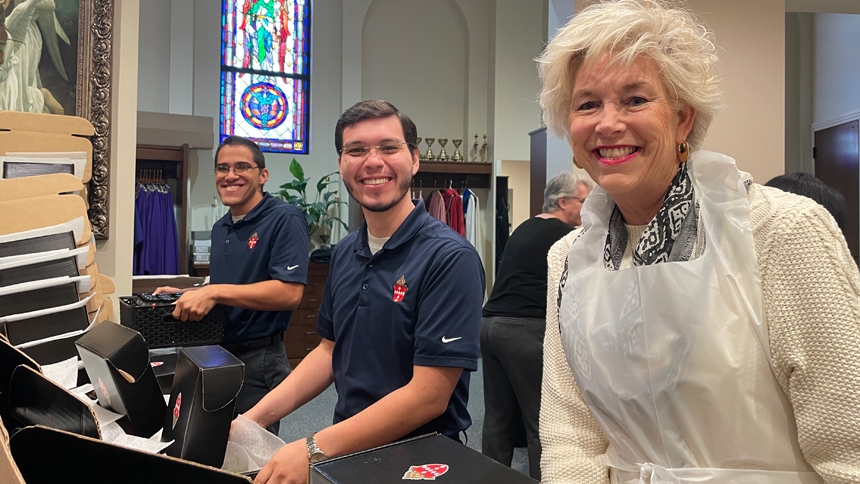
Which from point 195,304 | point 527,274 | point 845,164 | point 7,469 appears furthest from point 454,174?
point 7,469

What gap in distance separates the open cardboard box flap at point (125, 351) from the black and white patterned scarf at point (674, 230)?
0.99 meters

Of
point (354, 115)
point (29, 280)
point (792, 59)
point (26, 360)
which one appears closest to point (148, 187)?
point (29, 280)

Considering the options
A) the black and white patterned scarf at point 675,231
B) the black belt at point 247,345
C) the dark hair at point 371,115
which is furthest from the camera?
the black belt at point 247,345

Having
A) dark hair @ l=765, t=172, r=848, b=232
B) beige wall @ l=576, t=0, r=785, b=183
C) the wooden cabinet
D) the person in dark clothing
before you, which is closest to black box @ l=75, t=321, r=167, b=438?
the person in dark clothing

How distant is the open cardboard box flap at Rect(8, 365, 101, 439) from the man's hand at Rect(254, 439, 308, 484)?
366mm

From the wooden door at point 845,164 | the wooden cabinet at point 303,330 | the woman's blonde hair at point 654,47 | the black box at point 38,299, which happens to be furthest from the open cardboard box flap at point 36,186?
the wooden door at point 845,164

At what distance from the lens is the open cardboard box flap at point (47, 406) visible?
803 millimetres

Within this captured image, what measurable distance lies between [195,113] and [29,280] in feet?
18.9

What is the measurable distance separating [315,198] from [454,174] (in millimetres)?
1730

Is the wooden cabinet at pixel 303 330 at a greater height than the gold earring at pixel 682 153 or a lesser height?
lesser

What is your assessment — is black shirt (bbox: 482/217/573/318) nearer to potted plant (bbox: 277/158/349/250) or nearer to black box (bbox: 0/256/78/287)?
black box (bbox: 0/256/78/287)

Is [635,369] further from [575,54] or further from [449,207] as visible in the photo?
[449,207]

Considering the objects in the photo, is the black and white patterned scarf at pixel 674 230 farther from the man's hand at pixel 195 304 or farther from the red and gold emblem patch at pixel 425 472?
the man's hand at pixel 195 304

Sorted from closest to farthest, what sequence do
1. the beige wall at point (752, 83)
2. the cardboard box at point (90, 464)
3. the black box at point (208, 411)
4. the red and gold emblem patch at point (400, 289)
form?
the cardboard box at point (90, 464) → the black box at point (208, 411) → the red and gold emblem patch at point (400, 289) → the beige wall at point (752, 83)
